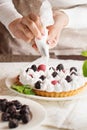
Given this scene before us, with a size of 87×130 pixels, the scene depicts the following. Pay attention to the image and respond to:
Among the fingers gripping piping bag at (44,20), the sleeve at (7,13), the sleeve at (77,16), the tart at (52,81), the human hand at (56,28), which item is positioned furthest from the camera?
the sleeve at (77,16)

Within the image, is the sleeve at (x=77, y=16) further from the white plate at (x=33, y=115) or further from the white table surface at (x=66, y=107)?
the white plate at (x=33, y=115)

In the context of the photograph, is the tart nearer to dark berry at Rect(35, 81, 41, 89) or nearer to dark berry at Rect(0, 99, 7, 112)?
dark berry at Rect(35, 81, 41, 89)

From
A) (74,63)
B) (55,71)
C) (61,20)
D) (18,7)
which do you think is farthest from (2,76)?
(18,7)

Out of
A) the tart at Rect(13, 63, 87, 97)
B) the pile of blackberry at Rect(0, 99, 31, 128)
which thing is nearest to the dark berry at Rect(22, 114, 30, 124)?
the pile of blackberry at Rect(0, 99, 31, 128)

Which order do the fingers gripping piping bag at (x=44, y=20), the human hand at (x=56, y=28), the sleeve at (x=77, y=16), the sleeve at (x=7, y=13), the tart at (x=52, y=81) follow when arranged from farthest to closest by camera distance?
the sleeve at (x=77, y=16) → the sleeve at (x=7, y=13) → the human hand at (x=56, y=28) → the fingers gripping piping bag at (x=44, y=20) → the tart at (x=52, y=81)

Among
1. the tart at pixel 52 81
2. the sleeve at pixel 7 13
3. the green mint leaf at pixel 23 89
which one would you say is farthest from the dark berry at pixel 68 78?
the sleeve at pixel 7 13
